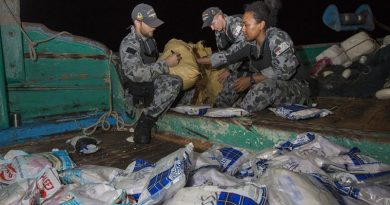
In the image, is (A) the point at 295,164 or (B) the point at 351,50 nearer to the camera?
(A) the point at 295,164

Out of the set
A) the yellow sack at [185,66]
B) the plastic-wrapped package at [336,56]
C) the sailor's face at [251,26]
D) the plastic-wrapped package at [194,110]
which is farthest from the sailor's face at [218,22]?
the plastic-wrapped package at [336,56]

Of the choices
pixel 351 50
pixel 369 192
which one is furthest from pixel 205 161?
pixel 351 50

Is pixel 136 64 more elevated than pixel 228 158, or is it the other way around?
pixel 136 64

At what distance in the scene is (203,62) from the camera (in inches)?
142

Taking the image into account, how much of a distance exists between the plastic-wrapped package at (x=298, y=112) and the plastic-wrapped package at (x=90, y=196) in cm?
160

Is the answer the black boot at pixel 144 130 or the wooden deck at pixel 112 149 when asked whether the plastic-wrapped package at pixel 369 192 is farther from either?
the black boot at pixel 144 130

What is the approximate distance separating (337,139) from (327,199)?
40.1 inches

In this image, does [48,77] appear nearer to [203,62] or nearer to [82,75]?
[82,75]

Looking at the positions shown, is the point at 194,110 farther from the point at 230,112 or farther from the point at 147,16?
Result: the point at 147,16

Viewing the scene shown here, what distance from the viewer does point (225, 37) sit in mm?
3967

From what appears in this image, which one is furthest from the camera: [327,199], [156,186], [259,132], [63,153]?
[259,132]

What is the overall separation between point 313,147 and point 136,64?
5.88ft

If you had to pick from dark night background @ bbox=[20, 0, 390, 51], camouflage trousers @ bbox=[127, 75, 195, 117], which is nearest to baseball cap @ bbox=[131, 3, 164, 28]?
camouflage trousers @ bbox=[127, 75, 195, 117]

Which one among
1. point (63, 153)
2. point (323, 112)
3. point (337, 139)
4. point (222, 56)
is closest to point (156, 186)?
point (63, 153)
